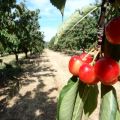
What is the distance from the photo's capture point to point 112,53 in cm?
91

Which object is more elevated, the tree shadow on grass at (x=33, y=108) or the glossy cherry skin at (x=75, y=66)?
the glossy cherry skin at (x=75, y=66)

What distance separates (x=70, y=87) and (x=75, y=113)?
3.6 inches

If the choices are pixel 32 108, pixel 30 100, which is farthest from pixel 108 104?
pixel 30 100

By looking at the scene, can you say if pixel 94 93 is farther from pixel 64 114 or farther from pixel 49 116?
pixel 49 116

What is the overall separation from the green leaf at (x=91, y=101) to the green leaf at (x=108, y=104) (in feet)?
0.35

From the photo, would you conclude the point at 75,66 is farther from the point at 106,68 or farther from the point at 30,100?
the point at 30,100

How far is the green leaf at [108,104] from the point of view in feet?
3.00

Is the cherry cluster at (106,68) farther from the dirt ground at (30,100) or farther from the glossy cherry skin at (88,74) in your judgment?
the dirt ground at (30,100)

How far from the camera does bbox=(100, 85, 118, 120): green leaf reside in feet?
3.00

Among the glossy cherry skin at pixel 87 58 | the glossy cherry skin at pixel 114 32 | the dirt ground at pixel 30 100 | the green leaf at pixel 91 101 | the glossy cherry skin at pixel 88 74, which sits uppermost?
the glossy cherry skin at pixel 114 32

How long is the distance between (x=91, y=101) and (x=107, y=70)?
28 centimetres

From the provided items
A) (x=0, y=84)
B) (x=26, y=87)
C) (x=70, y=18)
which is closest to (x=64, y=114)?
(x=70, y=18)

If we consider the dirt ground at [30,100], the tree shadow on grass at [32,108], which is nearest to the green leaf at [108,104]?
the dirt ground at [30,100]

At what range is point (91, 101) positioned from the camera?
43.4 inches
